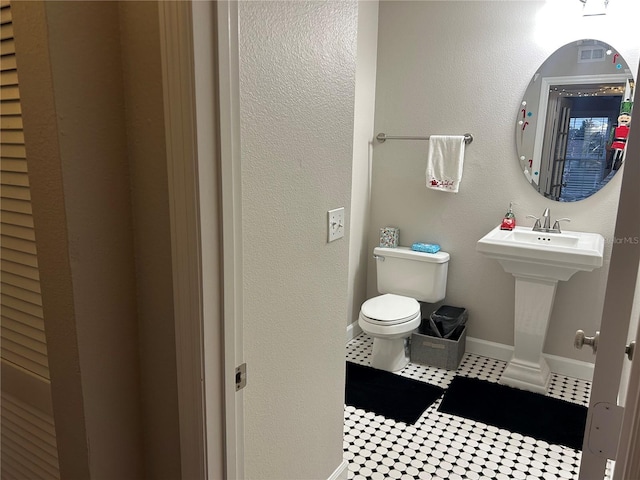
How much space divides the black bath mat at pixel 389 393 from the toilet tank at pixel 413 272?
564 millimetres

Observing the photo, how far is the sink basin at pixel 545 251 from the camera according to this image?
7.48ft

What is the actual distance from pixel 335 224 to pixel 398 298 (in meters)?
1.64

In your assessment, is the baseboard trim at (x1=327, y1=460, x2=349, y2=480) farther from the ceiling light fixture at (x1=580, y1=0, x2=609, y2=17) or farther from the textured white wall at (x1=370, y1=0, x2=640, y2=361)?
the ceiling light fixture at (x1=580, y1=0, x2=609, y2=17)

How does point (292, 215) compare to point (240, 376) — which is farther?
point (292, 215)

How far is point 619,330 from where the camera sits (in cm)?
83

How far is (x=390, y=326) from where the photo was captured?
105 inches

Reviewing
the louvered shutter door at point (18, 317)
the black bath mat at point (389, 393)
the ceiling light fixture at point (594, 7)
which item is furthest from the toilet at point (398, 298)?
the louvered shutter door at point (18, 317)

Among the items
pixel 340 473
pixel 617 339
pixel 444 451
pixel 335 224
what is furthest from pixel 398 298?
pixel 617 339

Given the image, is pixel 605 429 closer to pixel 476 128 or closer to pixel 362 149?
pixel 476 128

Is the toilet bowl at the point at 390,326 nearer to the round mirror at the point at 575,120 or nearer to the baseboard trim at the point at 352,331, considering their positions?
the baseboard trim at the point at 352,331

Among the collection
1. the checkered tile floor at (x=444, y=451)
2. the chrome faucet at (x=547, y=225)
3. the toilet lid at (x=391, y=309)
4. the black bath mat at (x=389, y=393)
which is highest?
the chrome faucet at (x=547, y=225)

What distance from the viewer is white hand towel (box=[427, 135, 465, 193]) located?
2.88m

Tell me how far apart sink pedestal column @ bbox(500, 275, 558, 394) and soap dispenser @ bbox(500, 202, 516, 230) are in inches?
13.3

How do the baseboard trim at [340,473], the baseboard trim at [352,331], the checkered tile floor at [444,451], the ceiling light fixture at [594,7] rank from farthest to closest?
the baseboard trim at [352,331] → the ceiling light fixture at [594,7] → the checkered tile floor at [444,451] → the baseboard trim at [340,473]
